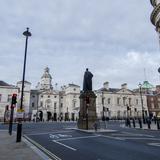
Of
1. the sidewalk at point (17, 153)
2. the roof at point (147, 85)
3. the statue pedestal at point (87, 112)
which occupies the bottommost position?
the sidewalk at point (17, 153)

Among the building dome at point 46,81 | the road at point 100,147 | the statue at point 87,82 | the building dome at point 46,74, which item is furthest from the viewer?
the building dome at point 46,74

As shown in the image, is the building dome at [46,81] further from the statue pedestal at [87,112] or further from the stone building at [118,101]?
the statue pedestal at [87,112]

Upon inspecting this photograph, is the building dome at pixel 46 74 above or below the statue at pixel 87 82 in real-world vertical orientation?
above

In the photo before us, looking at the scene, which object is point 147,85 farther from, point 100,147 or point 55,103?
point 100,147

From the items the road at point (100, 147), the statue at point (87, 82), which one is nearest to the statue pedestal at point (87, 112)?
the statue at point (87, 82)

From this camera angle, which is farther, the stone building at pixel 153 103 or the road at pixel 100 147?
the stone building at pixel 153 103

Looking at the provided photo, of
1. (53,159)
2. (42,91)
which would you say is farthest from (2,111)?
(53,159)

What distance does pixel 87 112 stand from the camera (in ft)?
79.5

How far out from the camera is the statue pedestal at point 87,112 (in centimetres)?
2453

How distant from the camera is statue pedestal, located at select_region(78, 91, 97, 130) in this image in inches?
966

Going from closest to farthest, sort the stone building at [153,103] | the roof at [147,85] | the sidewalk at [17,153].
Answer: the sidewalk at [17,153] → the stone building at [153,103] → the roof at [147,85]

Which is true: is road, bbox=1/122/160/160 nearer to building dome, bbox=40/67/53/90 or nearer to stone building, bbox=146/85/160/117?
stone building, bbox=146/85/160/117

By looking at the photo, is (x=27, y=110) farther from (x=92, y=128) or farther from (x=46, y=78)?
(x=92, y=128)

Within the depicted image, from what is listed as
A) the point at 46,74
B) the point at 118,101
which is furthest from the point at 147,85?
the point at 46,74
